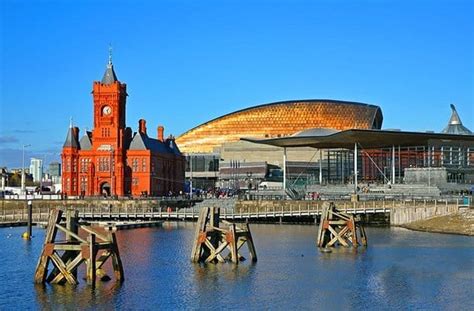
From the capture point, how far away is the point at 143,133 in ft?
382

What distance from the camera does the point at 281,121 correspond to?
620ft

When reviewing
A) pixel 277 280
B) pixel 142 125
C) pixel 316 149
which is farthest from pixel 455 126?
pixel 277 280

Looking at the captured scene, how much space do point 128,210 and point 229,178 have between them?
6678cm

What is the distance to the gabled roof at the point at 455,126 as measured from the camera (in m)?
132

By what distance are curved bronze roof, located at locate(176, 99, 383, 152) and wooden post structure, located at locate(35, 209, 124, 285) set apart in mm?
141583

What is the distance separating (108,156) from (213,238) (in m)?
67.3

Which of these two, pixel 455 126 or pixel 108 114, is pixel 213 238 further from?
pixel 455 126

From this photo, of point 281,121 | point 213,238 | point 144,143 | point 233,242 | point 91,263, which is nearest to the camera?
point 91,263

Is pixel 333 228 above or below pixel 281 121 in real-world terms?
below

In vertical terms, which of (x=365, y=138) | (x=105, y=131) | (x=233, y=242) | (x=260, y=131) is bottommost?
(x=233, y=242)

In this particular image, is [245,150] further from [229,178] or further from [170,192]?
[170,192]

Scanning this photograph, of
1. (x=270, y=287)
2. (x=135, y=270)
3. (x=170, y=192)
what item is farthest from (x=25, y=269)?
(x=170, y=192)

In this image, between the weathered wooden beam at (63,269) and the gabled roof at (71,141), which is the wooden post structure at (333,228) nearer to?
the weathered wooden beam at (63,269)

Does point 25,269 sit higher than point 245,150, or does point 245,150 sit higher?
point 245,150
